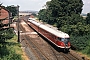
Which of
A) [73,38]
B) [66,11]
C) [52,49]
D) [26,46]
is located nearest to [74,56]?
[52,49]

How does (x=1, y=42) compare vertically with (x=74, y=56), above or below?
above

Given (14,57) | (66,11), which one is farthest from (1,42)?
(66,11)

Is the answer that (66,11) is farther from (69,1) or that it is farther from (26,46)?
(26,46)

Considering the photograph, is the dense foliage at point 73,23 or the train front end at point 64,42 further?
the dense foliage at point 73,23

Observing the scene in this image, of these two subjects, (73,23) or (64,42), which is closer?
(64,42)

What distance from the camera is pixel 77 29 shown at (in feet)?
127

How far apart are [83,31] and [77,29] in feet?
4.05

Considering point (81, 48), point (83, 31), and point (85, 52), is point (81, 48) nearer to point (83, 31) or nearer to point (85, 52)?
point (85, 52)

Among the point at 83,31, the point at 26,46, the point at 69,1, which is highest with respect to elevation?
the point at 69,1

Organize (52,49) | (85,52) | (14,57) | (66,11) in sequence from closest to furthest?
(14,57), (85,52), (52,49), (66,11)

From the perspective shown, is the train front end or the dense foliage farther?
the dense foliage

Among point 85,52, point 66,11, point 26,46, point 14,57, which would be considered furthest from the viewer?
point 66,11

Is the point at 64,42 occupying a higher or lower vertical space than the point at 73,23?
lower

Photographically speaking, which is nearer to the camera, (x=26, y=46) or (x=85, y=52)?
(x=85, y=52)
